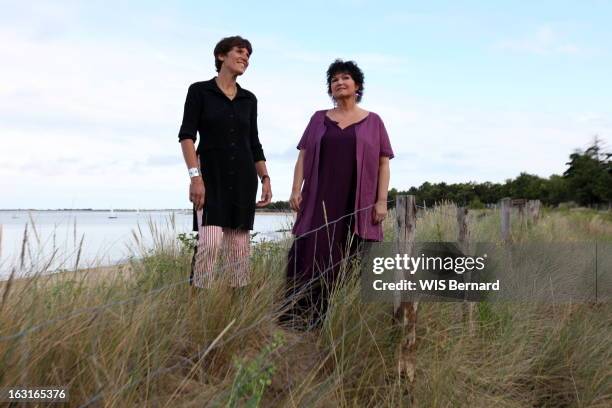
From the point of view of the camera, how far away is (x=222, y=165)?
402 cm

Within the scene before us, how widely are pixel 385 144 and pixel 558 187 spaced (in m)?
51.6

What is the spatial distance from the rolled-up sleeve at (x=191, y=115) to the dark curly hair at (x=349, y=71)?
3.73 feet

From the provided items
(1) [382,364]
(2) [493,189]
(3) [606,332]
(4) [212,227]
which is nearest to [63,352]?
(4) [212,227]

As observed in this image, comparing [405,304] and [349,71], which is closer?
[405,304]

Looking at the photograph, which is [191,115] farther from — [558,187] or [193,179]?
[558,187]

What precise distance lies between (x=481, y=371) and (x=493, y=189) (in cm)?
6402

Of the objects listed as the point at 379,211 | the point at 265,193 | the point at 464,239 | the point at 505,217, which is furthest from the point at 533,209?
the point at 265,193

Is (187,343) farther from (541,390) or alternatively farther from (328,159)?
(541,390)

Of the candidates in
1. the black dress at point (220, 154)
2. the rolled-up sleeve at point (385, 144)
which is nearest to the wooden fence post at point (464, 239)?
the rolled-up sleeve at point (385, 144)

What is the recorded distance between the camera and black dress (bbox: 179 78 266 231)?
13.0 feet

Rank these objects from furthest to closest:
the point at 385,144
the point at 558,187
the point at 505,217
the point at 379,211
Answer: the point at 558,187, the point at 505,217, the point at 385,144, the point at 379,211

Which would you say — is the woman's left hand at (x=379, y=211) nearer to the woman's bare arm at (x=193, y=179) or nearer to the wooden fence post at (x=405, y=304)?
the wooden fence post at (x=405, y=304)

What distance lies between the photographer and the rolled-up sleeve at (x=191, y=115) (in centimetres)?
393

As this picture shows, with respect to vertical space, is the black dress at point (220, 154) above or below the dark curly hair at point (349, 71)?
below
